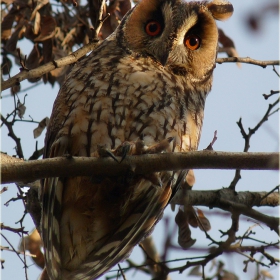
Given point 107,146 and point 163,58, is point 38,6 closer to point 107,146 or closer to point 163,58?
point 163,58

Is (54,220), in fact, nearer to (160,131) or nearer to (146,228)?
(146,228)

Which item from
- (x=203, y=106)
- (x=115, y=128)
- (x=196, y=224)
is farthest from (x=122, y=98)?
(x=196, y=224)

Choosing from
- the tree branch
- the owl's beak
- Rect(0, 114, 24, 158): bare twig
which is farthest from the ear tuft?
Rect(0, 114, 24, 158): bare twig

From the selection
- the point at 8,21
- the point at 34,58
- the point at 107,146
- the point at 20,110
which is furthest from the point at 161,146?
the point at 8,21

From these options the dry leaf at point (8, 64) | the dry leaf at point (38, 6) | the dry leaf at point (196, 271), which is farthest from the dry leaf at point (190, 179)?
the dry leaf at point (8, 64)

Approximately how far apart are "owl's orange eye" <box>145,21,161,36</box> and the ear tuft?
0.45 m

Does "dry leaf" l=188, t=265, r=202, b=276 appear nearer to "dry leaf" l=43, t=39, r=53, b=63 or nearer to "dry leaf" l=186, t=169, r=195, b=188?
"dry leaf" l=186, t=169, r=195, b=188

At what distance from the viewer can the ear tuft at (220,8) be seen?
3455 mm

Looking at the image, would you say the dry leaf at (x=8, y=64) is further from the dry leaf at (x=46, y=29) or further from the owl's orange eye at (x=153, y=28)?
the owl's orange eye at (x=153, y=28)

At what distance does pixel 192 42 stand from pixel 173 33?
0.68 ft

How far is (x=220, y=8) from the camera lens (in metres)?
3.46

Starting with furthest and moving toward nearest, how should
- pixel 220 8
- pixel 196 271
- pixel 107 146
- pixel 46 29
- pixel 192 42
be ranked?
pixel 220 8 → pixel 192 42 → pixel 46 29 → pixel 196 271 → pixel 107 146

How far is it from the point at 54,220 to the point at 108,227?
0.27m

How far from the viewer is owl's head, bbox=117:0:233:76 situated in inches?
121
